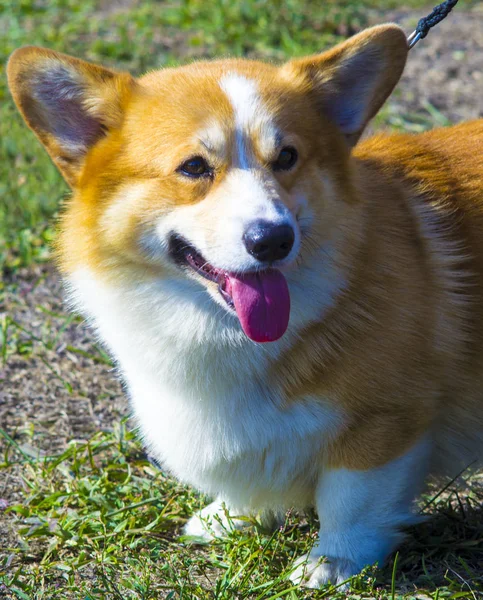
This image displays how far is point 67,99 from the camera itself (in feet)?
9.26

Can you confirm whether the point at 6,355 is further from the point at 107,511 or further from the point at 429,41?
the point at 429,41

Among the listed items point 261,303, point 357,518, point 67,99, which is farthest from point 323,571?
point 67,99

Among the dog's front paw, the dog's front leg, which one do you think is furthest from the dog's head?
the dog's front paw

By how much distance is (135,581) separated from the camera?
2.80 meters

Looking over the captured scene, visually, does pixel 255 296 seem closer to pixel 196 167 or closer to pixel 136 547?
pixel 196 167

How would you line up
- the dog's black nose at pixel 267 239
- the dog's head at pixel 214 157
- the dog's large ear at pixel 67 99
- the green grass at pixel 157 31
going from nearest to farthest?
the dog's black nose at pixel 267 239, the dog's head at pixel 214 157, the dog's large ear at pixel 67 99, the green grass at pixel 157 31

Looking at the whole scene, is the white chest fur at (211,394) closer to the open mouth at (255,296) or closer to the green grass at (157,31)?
the open mouth at (255,296)

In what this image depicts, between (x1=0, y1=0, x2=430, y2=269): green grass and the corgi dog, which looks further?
(x1=0, y1=0, x2=430, y2=269): green grass

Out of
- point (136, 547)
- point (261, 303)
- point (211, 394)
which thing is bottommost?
point (136, 547)

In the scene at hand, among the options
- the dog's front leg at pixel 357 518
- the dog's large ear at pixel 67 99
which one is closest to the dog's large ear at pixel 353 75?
the dog's large ear at pixel 67 99

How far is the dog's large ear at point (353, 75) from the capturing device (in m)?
2.82

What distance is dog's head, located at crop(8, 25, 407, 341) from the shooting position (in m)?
2.57

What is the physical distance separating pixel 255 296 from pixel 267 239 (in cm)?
24

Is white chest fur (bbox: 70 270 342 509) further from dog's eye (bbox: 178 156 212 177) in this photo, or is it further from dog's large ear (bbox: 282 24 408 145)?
dog's large ear (bbox: 282 24 408 145)
